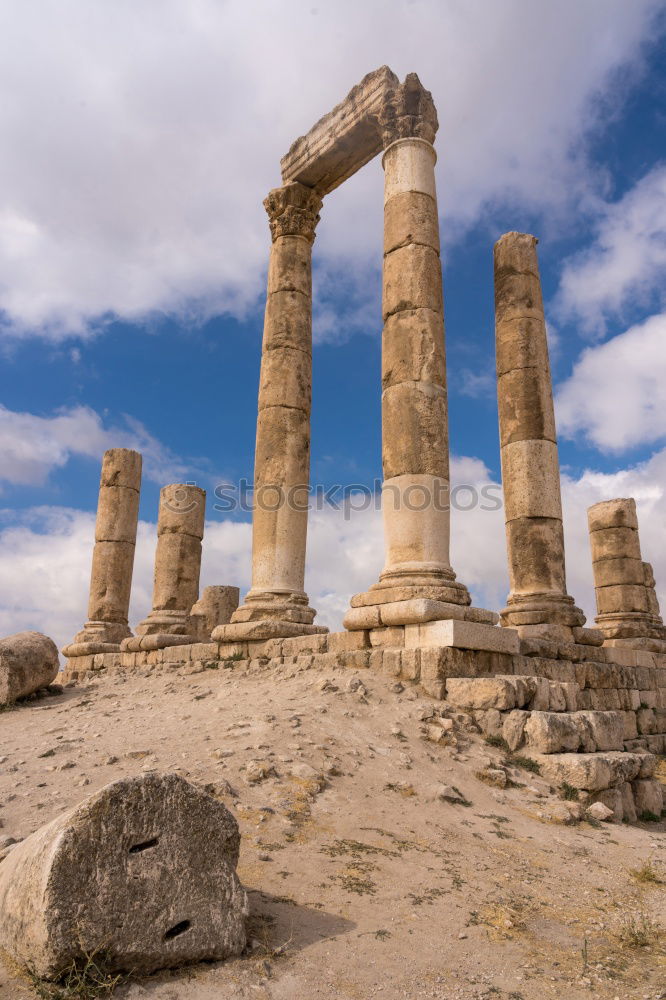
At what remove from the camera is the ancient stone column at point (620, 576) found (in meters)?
17.6

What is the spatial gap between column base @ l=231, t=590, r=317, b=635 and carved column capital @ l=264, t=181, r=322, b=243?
7.45 meters

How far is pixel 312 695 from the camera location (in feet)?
28.0

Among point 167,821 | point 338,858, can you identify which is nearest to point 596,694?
point 338,858

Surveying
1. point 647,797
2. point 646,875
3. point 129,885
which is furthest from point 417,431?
point 129,885

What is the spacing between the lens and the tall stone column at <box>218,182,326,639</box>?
482 inches

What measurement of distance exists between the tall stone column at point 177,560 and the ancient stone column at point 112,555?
4.03ft

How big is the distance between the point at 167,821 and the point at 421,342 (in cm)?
872

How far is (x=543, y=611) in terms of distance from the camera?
1239cm

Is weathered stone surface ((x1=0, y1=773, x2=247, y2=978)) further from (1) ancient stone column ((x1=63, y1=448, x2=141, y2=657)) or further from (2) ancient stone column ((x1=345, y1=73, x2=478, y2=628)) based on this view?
(1) ancient stone column ((x1=63, y1=448, x2=141, y2=657))

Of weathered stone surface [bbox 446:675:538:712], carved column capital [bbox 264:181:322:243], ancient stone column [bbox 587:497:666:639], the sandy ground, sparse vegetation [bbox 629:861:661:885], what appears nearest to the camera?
the sandy ground

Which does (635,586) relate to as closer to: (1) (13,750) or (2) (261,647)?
(2) (261,647)

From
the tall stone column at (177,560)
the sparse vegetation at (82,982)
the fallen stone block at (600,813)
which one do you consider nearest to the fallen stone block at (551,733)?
the fallen stone block at (600,813)

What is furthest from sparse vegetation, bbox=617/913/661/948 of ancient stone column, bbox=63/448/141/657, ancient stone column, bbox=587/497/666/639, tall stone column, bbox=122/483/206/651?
ancient stone column, bbox=63/448/141/657

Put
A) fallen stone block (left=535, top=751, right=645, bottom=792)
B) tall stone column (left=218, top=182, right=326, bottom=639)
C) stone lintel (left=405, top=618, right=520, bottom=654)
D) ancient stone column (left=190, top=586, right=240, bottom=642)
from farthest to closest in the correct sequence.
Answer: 1. ancient stone column (left=190, top=586, right=240, bottom=642)
2. tall stone column (left=218, top=182, right=326, bottom=639)
3. stone lintel (left=405, top=618, right=520, bottom=654)
4. fallen stone block (left=535, top=751, right=645, bottom=792)
